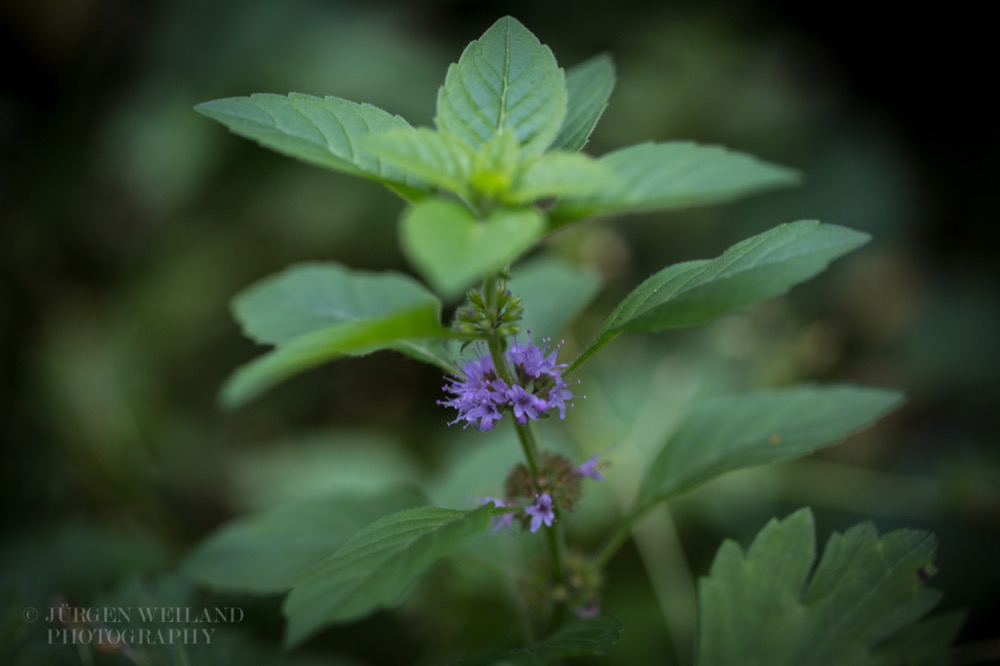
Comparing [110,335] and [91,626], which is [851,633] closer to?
[91,626]

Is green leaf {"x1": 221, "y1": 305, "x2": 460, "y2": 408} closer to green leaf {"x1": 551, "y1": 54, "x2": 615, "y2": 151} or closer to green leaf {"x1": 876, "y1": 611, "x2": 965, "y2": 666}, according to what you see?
green leaf {"x1": 551, "y1": 54, "x2": 615, "y2": 151}

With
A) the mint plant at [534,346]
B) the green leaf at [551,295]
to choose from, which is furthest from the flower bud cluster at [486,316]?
the green leaf at [551,295]

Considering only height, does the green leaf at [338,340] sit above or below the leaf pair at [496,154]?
below

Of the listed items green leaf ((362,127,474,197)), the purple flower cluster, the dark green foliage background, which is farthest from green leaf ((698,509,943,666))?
the dark green foliage background

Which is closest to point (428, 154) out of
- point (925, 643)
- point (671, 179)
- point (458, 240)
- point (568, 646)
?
point (458, 240)

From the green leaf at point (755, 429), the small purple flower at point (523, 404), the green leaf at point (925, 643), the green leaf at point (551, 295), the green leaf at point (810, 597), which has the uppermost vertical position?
the green leaf at point (551, 295)

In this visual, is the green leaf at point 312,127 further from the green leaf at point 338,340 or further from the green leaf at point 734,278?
the green leaf at point 734,278

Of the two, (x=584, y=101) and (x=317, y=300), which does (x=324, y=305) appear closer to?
(x=317, y=300)
